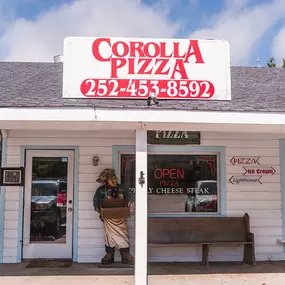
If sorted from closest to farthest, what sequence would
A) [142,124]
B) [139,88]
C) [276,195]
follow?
[142,124] < [139,88] < [276,195]

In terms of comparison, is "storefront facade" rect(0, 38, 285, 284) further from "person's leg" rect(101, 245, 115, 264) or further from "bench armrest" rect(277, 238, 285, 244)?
"person's leg" rect(101, 245, 115, 264)

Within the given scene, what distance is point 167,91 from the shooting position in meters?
5.94

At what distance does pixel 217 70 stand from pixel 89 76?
191 cm

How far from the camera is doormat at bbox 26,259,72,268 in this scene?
7180 mm

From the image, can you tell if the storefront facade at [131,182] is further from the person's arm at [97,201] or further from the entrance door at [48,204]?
the person's arm at [97,201]

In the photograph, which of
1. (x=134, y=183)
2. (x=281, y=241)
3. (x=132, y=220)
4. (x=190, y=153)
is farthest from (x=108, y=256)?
(x=281, y=241)

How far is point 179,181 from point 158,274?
1.87 metres

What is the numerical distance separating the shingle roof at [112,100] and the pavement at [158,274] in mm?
2742

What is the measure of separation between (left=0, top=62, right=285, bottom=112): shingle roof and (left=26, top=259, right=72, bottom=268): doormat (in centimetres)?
305

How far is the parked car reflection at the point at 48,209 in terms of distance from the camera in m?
7.72

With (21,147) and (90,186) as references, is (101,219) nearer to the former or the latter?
(90,186)

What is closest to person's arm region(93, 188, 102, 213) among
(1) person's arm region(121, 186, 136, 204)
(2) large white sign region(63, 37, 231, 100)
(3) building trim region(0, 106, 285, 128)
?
(1) person's arm region(121, 186, 136, 204)

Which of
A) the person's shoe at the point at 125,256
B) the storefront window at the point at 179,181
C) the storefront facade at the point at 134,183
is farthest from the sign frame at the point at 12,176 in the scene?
the person's shoe at the point at 125,256

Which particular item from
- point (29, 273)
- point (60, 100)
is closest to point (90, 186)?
point (29, 273)
